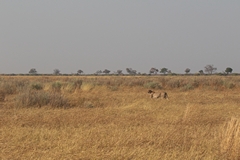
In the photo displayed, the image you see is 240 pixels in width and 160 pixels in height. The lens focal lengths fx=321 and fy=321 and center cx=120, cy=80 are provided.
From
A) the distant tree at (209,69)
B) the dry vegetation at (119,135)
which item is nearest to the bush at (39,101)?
the dry vegetation at (119,135)

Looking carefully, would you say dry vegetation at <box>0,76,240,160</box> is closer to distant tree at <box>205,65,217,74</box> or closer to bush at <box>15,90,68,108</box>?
bush at <box>15,90,68,108</box>

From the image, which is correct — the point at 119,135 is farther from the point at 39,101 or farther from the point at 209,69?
the point at 209,69

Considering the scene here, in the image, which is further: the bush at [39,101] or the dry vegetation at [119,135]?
the bush at [39,101]

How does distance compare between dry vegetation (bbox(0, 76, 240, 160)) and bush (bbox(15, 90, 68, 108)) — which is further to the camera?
bush (bbox(15, 90, 68, 108))

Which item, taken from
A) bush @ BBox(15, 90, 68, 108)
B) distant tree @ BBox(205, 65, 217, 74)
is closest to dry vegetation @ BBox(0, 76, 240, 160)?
bush @ BBox(15, 90, 68, 108)

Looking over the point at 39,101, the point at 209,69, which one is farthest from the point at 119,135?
the point at 209,69

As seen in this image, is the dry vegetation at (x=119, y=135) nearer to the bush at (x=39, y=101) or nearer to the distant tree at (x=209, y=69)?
the bush at (x=39, y=101)

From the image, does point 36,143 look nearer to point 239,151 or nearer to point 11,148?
point 11,148

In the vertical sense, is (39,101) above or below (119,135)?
above

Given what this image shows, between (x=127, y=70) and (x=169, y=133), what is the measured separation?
123209mm

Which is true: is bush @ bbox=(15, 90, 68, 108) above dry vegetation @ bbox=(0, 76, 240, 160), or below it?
above

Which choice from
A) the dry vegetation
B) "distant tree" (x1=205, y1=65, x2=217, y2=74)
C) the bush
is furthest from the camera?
"distant tree" (x1=205, y1=65, x2=217, y2=74)

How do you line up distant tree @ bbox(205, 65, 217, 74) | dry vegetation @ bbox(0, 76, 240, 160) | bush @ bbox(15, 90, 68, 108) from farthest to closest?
1. distant tree @ bbox(205, 65, 217, 74)
2. bush @ bbox(15, 90, 68, 108)
3. dry vegetation @ bbox(0, 76, 240, 160)

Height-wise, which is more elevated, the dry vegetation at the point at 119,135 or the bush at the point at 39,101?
the bush at the point at 39,101
